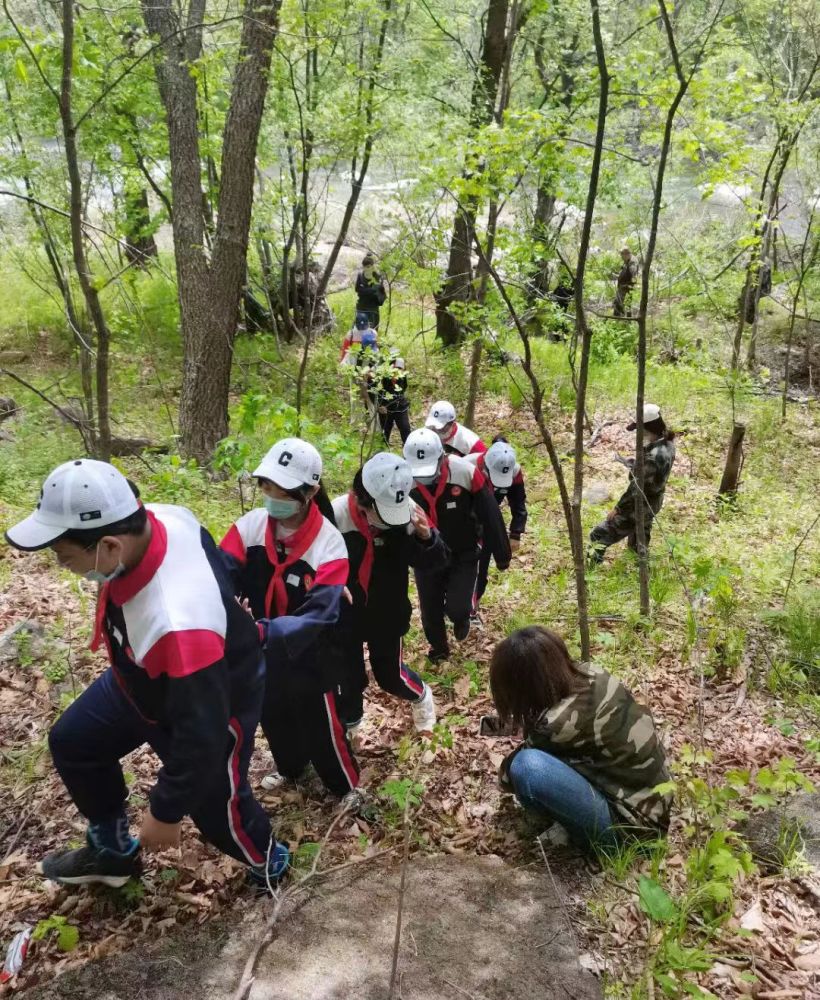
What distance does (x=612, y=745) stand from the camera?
9.91 ft

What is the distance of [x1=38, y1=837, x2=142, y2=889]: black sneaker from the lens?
286 centimetres

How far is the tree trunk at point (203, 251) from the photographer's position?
773 centimetres

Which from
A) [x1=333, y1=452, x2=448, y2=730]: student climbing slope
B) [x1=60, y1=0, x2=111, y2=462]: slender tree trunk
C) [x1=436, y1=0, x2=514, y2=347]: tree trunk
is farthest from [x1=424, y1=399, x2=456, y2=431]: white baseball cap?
[x1=436, y1=0, x2=514, y2=347]: tree trunk

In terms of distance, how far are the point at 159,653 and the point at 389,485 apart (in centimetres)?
153

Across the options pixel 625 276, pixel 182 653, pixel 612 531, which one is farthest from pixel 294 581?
pixel 625 276

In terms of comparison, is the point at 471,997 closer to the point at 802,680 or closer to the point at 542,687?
the point at 542,687

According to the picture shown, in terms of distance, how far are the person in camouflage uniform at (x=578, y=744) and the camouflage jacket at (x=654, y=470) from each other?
3.55 metres

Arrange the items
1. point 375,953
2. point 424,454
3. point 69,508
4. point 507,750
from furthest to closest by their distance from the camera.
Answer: point 424,454
point 507,750
point 375,953
point 69,508

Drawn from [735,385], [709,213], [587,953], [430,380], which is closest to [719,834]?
[587,953]

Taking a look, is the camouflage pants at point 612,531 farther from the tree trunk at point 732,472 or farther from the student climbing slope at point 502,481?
the tree trunk at point 732,472

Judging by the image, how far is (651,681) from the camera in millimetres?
4715

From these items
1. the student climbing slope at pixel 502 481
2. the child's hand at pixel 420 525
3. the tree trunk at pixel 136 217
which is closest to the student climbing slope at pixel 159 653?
the child's hand at pixel 420 525

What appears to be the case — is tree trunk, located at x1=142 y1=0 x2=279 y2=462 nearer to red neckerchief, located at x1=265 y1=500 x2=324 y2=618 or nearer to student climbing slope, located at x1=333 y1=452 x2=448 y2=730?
student climbing slope, located at x1=333 y1=452 x2=448 y2=730

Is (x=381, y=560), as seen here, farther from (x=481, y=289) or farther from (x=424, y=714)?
(x=481, y=289)
